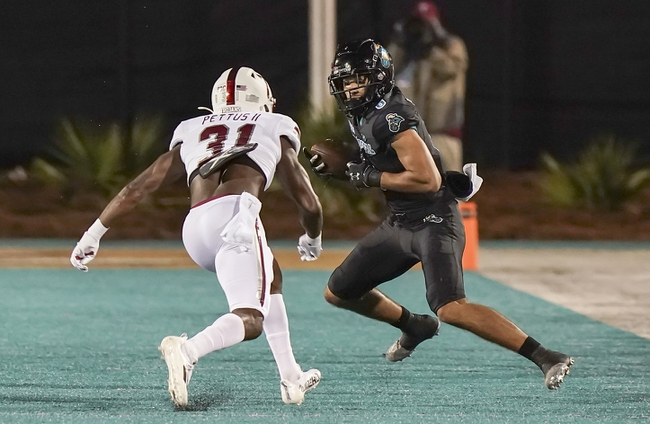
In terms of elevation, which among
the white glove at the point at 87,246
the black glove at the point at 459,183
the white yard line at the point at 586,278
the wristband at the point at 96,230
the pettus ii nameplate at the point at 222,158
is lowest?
the white yard line at the point at 586,278

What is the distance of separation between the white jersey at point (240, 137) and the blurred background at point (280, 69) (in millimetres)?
11929

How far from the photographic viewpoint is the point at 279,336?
6.19 metres

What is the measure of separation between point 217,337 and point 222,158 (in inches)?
34.8

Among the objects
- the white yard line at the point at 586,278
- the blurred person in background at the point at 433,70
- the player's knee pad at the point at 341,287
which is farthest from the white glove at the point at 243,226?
the blurred person in background at the point at 433,70

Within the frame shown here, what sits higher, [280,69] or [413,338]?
[413,338]

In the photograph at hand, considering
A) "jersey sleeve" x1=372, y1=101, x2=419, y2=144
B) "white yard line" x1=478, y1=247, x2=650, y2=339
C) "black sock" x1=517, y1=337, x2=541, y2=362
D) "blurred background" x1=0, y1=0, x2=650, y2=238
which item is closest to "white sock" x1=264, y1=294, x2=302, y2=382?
"jersey sleeve" x1=372, y1=101, x2=419, y2=144

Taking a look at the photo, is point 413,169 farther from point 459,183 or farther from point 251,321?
point 251,321

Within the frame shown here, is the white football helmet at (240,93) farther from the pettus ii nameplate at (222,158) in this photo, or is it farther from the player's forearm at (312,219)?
the player's forearm at (312,219)

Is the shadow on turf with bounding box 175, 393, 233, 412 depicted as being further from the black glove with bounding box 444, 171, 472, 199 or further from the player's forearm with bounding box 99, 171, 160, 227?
the black glove with bounding box 444, 171, 472, 199

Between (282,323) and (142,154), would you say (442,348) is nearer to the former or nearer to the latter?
(282,323)

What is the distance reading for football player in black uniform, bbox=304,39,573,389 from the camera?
21.0ft

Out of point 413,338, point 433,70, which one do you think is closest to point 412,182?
point 413,338

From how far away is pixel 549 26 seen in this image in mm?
19391

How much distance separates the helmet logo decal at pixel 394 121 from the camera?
6.51 m
